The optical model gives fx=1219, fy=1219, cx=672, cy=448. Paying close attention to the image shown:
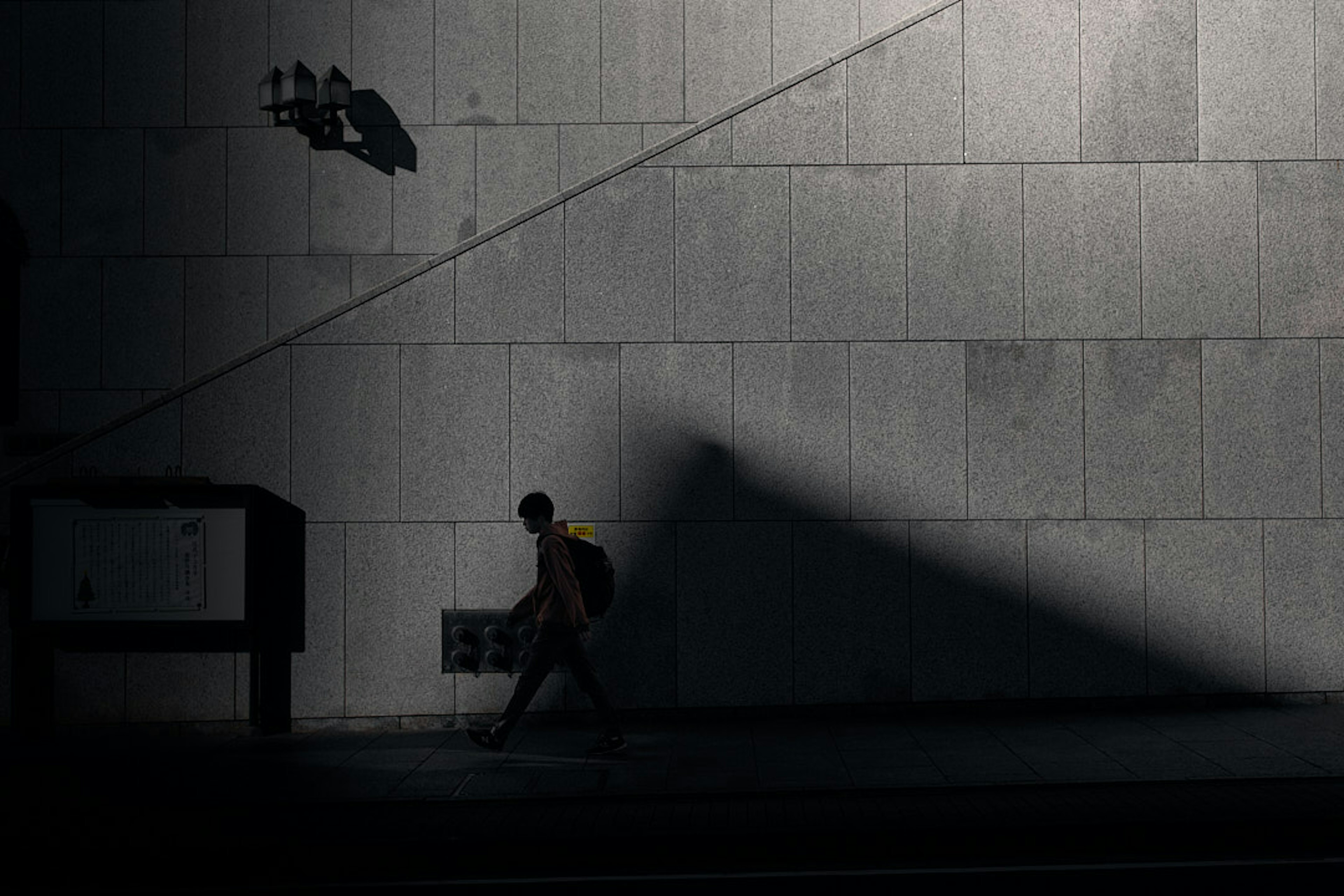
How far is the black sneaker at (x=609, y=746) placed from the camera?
31.4ft

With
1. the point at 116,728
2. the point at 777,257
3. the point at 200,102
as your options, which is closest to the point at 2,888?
the point at 116,728

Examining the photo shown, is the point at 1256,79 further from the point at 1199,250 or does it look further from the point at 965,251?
the point at 965,251

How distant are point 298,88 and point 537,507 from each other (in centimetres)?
620

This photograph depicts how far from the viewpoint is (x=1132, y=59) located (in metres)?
11.5

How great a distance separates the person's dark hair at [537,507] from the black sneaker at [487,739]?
68.9 inches

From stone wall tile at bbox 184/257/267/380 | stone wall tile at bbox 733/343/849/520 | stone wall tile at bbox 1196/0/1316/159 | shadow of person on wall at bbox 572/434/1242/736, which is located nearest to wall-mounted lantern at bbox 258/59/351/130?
stone wall tile at bbox 184/257/267/380

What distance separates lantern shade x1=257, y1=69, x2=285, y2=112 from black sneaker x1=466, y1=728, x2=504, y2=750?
744 cm

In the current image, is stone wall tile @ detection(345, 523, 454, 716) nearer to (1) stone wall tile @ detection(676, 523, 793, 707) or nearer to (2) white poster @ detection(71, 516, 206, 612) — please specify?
(2) white poster @ detection(71, 516, 206, 612)

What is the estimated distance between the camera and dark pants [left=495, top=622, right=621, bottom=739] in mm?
9617

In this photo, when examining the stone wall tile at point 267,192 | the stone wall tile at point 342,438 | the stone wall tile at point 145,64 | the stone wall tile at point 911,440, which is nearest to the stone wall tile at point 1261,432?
the stone wall tile at point 911,440

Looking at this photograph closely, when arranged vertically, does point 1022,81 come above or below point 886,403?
above

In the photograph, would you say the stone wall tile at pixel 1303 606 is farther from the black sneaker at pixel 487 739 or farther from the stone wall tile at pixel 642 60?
the stone wall tile at pixel 642 60

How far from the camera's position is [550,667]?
974cm

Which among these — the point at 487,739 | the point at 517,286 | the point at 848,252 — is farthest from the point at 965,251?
the point at 487,739
